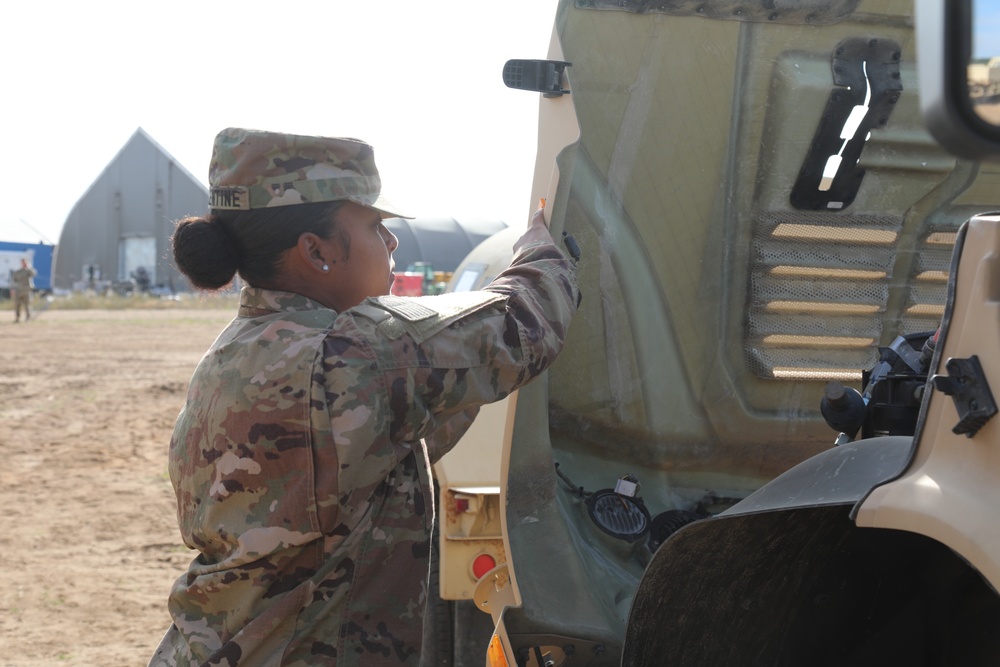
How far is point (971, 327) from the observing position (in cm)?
132

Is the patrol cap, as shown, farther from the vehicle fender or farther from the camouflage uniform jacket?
the vehicle fender

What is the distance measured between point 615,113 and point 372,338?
1.00 meters

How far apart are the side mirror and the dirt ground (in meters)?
4.53

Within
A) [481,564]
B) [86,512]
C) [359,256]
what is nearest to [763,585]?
[359,256]

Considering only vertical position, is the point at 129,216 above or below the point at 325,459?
above

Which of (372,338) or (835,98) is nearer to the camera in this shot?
(372,338)

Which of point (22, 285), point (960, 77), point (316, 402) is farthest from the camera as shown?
point (22, 285)

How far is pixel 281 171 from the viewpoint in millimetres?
2072

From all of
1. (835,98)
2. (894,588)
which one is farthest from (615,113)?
(894,588)

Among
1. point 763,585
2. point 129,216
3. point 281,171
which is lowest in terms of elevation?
point 763,585

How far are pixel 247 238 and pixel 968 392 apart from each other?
138 cm

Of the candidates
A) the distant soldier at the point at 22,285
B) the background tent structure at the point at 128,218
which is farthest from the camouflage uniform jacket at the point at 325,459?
the background tent structure at the point at 128,218

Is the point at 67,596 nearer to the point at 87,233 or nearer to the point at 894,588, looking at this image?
the point at 894,588

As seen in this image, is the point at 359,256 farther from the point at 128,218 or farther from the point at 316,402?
the point at 128,218
